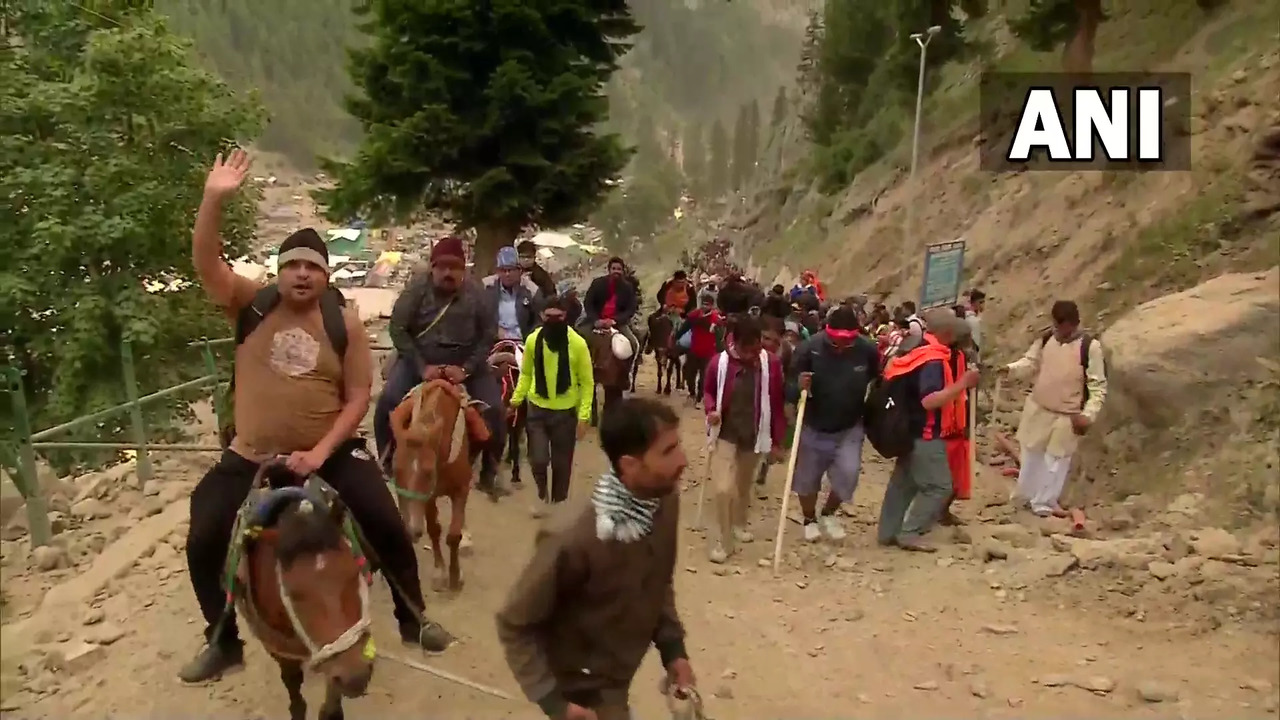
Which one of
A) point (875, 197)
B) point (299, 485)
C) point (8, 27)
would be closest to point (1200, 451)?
point (299, 485)

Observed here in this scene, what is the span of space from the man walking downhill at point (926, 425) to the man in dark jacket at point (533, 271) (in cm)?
414

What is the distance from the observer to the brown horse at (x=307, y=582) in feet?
11.4

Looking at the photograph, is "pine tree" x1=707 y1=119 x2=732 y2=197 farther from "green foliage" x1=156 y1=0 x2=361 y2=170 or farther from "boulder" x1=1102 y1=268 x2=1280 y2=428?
"boulder" x1=1102 y1=268 x2=1280 y2=428

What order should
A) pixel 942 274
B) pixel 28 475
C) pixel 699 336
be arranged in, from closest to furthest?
pixel 28 475, pixel 942 274, pixel 699 336

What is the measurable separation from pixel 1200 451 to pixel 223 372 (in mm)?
10765

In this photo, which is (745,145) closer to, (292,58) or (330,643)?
(292,58)

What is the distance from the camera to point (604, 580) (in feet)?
10.1

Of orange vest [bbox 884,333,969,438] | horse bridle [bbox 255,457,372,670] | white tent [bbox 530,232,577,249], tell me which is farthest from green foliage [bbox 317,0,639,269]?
white tent [bbox 530,232,577,249]

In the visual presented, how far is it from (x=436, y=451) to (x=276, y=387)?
78.9 inches

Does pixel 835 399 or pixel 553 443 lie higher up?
pixel 835 399

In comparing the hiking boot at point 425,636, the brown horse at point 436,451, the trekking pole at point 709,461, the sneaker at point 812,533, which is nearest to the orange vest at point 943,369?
the sneaker at point 812,533

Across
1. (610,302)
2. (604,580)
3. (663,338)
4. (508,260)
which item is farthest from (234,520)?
(663,338)

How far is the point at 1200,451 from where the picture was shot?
26.6 feet

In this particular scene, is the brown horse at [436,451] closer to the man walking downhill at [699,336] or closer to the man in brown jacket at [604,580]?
the man in brown jacket at [604,580]
